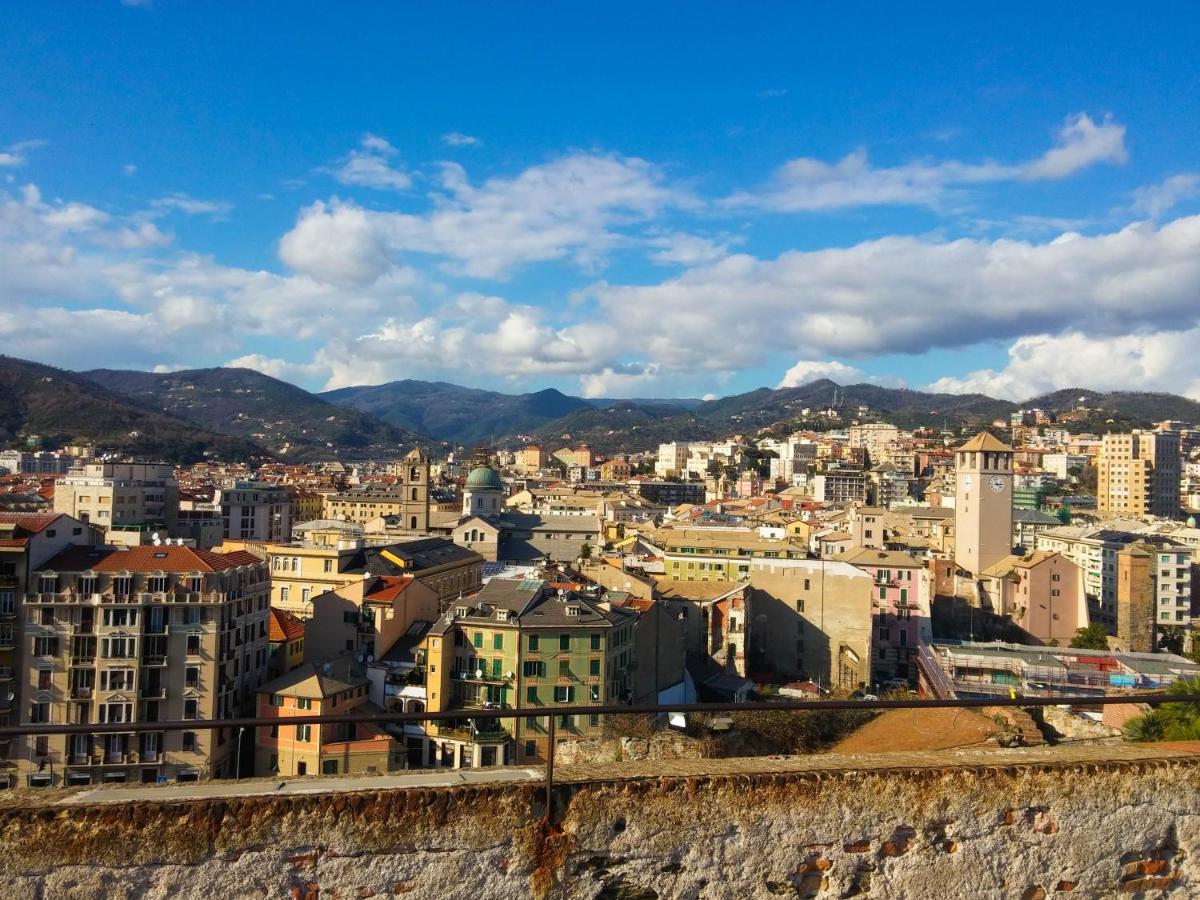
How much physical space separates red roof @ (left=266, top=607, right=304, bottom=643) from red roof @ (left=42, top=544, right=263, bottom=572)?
13.0 feet

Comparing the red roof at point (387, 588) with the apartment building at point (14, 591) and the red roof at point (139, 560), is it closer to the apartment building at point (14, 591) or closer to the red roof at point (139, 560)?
the red roof at point (139, 560)

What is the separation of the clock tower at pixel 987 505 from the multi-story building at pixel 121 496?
176 feet

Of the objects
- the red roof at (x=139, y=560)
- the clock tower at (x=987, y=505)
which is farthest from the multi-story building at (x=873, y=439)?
the red roof at (x=139, y=560)

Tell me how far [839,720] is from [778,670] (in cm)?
2241

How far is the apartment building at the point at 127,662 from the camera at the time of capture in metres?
26.0

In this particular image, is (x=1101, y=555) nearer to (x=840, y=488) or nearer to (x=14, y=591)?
(x=14, y=591)

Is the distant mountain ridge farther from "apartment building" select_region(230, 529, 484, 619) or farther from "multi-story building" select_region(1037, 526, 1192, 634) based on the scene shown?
"multi-story building" select_region(1037, 526, 1192, 634)

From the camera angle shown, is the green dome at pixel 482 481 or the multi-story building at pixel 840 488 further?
the multi-story building at pixel 840 488

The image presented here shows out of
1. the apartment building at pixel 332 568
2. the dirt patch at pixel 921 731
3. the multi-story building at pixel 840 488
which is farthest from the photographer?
the multi-story building at pixel 840 488

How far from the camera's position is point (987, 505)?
58.8 metres

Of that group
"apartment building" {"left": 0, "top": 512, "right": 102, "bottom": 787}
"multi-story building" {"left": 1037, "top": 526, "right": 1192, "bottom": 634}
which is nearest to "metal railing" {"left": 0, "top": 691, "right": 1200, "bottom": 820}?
"apartment building" {"left": 0, "top": 512, "right": 102, "bottom": 787}

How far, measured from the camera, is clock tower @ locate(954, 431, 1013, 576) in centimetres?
5850

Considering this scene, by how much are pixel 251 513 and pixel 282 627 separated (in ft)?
158

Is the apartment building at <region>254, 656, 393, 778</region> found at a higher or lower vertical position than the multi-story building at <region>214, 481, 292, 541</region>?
lower
